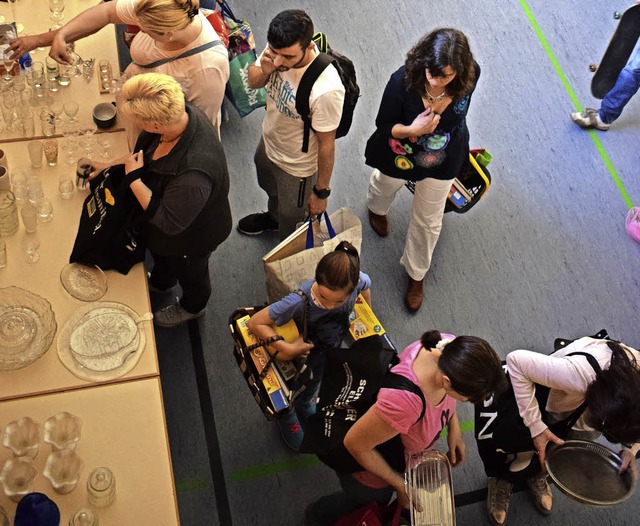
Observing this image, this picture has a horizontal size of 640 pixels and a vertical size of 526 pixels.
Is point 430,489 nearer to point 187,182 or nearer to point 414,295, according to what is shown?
point 187,182

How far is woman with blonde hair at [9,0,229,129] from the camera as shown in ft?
10.8

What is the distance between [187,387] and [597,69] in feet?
12.5

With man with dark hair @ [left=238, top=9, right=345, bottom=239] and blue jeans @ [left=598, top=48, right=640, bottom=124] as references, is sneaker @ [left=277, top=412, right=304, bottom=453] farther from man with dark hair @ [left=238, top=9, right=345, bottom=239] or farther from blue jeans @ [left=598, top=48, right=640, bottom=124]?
blue jeans @ [left=598, top=48, right=640, bottom=124]

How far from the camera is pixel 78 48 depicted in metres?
4.26

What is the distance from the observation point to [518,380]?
3.27 metres

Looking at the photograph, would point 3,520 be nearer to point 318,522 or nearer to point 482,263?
point 318,522

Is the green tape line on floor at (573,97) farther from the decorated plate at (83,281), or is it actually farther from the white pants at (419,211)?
the decorated plate at (83,281)

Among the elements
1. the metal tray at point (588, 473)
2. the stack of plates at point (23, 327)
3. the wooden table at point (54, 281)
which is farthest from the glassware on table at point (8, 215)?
the metal tray at point (588, 473)

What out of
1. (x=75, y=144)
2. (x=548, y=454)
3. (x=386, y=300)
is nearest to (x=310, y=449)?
(x=548, y=454)

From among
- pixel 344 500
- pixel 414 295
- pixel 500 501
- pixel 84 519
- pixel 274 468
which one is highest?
pixel 84 519

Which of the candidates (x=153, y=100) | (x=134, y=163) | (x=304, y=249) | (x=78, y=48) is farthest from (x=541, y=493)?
(x=78, y=48)

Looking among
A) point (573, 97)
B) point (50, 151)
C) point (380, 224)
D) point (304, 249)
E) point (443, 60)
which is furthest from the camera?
point (573, 97)

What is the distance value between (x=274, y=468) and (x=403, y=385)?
4.45 ft

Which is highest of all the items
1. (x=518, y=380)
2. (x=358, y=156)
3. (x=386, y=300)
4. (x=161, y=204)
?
(x=161, y=204)
